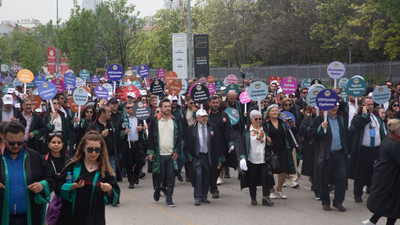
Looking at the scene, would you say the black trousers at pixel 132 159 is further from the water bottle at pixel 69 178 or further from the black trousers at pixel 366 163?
the water bottle at pixel 69 178

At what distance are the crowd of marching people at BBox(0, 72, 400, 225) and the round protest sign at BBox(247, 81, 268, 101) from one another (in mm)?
546

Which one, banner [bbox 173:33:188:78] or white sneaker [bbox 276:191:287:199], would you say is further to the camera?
banner [bbox 173:33:188:78]

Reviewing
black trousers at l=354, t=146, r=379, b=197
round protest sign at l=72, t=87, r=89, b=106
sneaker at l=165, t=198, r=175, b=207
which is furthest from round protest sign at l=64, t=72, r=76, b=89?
black trousers at l=354, t=146, r=379, b=197

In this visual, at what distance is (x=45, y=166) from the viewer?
5410mm

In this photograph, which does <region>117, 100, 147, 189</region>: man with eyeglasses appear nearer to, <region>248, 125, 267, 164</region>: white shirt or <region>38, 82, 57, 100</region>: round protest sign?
<region>38, 82, 57, 100</region>: round protest sign

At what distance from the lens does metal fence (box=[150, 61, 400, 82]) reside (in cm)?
3516

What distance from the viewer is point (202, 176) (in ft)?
32.1

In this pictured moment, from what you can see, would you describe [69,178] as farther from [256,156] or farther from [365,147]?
[365,147]

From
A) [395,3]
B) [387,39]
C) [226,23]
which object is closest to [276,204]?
[395,3]

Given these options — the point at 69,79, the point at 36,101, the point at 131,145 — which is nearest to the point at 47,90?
the point at 36,101

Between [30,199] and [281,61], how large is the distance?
5437cm

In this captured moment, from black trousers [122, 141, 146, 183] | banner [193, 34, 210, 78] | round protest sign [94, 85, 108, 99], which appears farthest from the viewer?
banner [193, 34, 210, 78]

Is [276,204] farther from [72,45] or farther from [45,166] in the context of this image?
[72,45]

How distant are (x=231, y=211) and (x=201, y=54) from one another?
55.6ft
